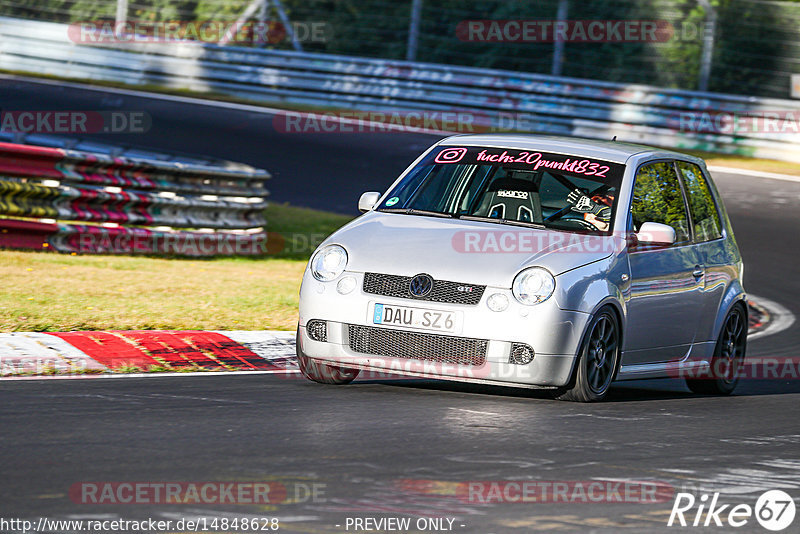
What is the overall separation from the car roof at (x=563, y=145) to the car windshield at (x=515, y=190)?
0.18ft

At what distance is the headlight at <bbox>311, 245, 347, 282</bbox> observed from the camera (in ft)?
26.2

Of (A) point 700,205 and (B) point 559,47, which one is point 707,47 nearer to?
(B) point 559,47

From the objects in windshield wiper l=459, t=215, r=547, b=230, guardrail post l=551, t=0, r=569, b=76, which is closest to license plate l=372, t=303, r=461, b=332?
windshield wiper l=459, t=215, r=547, b=230

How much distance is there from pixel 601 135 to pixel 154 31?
12.8m

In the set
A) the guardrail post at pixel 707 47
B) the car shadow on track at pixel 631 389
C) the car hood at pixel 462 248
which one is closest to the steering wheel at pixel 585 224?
the car hood at pixel 462 248

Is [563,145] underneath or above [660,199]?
above

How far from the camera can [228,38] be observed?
90.0ft

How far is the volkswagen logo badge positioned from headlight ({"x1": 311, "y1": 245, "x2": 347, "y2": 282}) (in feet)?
1.50

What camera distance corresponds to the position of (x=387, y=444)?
662 cm

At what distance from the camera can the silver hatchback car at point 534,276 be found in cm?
770

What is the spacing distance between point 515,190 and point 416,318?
148 centimetres

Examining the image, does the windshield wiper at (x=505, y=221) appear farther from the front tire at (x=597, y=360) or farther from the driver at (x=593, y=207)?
the front tire at (x=597, y=360)

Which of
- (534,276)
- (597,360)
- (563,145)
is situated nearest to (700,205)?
(563,145)

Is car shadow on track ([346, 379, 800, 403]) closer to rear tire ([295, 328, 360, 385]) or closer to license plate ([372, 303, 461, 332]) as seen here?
rear tire ([295, 328, 360, 385])
